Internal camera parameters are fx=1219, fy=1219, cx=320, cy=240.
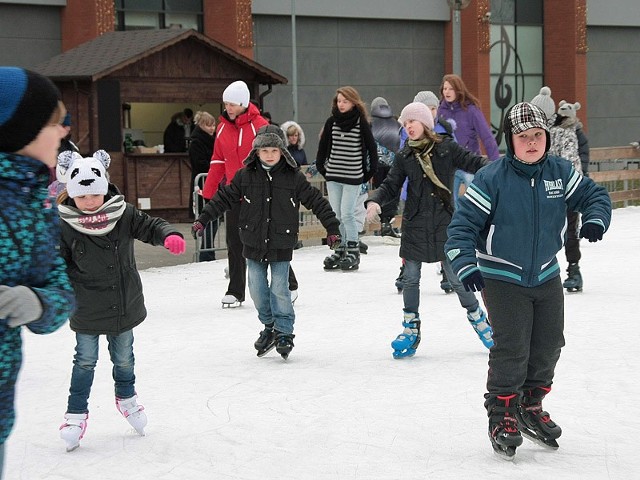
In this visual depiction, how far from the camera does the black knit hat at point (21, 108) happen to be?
3176 millimetres

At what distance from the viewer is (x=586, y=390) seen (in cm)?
643

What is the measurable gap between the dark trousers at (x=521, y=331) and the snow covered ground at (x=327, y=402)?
0.34 metres

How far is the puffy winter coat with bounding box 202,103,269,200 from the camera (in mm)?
9711

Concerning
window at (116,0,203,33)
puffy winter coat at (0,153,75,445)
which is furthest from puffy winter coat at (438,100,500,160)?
window at (116,0,203,33)

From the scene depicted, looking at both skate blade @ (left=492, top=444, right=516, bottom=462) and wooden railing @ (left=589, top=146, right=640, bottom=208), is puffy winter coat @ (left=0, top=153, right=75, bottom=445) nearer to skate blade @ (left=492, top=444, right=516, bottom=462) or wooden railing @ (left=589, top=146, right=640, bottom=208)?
skate blade @ (left=492, top=444, right=516, bottom=462)

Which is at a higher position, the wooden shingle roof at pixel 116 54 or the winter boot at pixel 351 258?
the wooden shingle roof at pixel 116 54

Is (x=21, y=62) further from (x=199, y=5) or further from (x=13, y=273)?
(x=13, y=273)

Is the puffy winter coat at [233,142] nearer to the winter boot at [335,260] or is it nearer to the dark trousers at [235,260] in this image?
the dark trousers at [235,260]

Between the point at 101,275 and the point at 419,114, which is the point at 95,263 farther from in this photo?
the point at 419,114

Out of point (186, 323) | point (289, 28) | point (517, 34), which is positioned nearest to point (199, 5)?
point (289, 28)

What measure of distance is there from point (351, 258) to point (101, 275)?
23.4 ft

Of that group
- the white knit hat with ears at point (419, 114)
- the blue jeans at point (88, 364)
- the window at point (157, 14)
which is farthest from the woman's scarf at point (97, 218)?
the window at point (157, 14)

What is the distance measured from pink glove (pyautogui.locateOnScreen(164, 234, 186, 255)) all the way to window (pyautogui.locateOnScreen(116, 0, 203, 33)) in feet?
63.4

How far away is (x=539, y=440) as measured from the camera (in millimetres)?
5258
